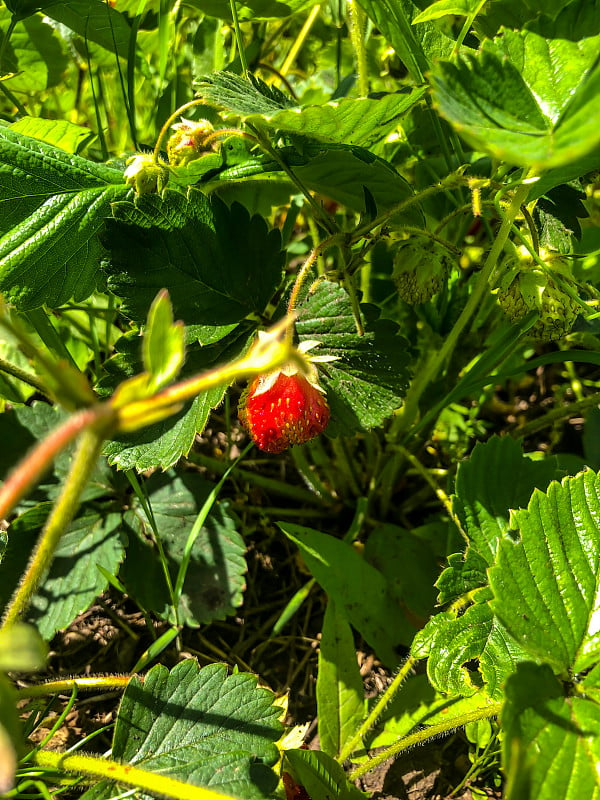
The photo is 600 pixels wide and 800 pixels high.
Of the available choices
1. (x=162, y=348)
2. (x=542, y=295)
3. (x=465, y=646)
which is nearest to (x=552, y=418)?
(x=542, y=295)

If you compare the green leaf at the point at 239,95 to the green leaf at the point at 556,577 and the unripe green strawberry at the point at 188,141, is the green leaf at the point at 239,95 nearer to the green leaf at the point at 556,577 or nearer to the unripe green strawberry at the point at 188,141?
the unripe green strawberry at the point at 188,141

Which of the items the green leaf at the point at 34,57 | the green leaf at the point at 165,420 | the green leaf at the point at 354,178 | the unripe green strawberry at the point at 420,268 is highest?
the green leaf at the point at 34,57

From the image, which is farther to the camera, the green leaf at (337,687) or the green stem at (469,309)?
the green leaf at (337,687)

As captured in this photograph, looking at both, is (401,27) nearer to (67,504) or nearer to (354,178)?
(354,178)

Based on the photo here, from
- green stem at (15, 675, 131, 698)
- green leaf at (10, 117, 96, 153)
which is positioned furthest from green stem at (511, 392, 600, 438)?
green leaf at (10, 117, 96, 153)

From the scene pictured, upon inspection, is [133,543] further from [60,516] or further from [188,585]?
[60,516]

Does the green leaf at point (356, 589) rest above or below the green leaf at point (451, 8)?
below

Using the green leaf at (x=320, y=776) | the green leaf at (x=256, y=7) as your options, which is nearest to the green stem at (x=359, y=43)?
the green leaf at (x=256, y=7)
